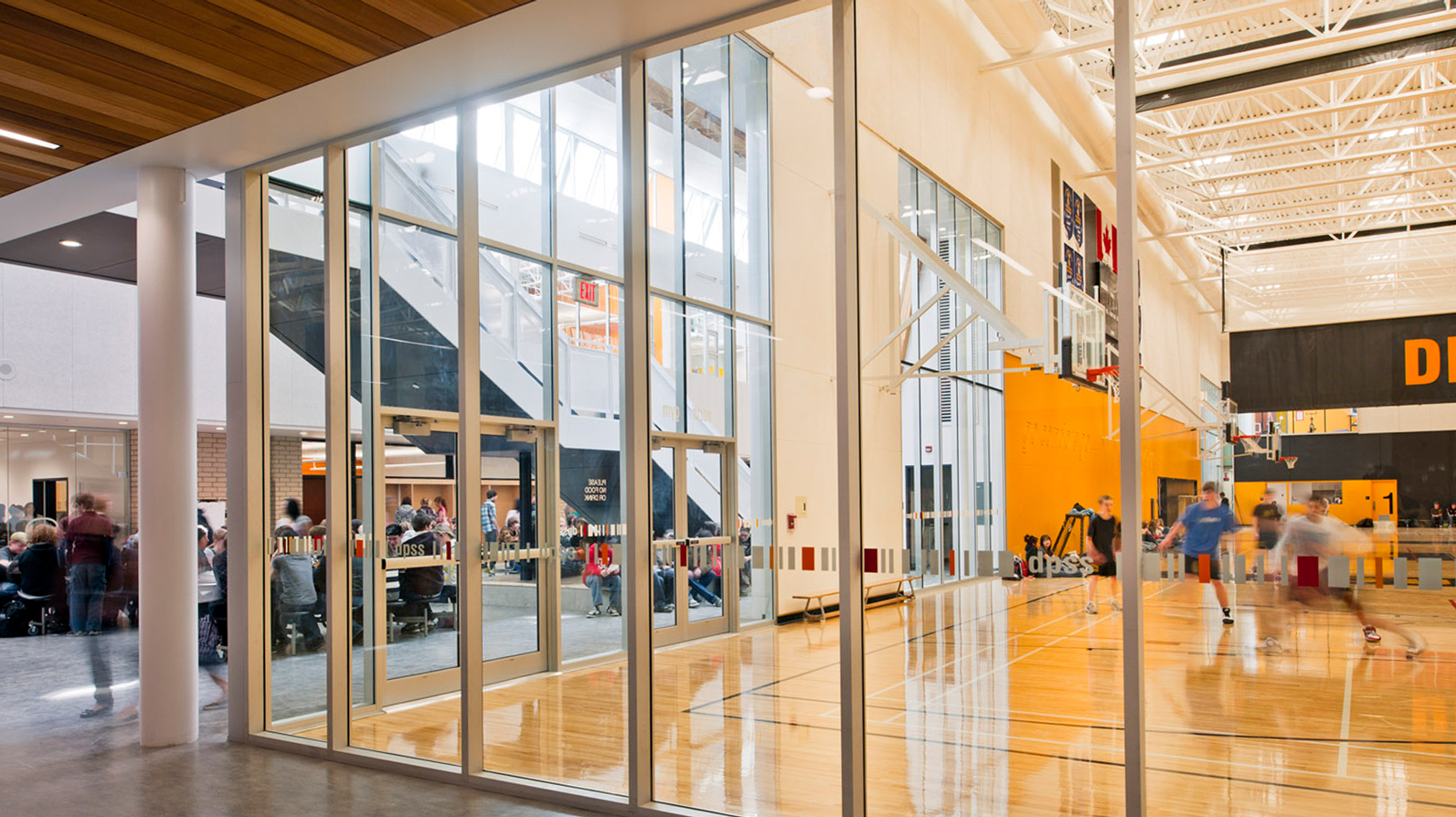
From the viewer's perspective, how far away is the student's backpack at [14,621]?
1180 centimetres

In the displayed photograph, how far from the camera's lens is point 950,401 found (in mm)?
4395

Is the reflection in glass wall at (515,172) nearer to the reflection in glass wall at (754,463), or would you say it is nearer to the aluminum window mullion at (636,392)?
the aluminum window mullion at (636,392)

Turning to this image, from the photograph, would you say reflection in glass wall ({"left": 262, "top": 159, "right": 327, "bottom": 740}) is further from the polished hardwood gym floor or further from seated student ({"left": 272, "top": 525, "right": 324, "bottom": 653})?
the polished hardwood gym floor

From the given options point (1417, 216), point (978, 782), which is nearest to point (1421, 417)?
point (1417, 216)

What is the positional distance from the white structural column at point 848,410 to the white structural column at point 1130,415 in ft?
3.40

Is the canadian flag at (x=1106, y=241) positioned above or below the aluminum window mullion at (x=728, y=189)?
below

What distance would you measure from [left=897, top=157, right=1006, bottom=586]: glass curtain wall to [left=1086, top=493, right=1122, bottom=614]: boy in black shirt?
0.38 meters

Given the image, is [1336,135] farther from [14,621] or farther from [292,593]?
[14,621]

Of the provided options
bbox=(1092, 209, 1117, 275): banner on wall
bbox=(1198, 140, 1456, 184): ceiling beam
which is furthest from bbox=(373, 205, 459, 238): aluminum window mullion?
bbox=(1198, 140, 1456, 184): ceiling beam

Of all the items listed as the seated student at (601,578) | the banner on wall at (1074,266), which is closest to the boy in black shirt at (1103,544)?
the banner on wall at (1074,266)

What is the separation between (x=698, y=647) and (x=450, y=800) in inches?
58.3

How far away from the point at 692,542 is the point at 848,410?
1131 mm

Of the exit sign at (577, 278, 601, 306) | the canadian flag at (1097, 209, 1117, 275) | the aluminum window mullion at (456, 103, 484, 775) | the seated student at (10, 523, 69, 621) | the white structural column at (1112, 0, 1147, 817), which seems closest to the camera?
the white structural column at (1112, 0, 1147, 817)

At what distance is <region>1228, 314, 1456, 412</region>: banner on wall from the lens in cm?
339
